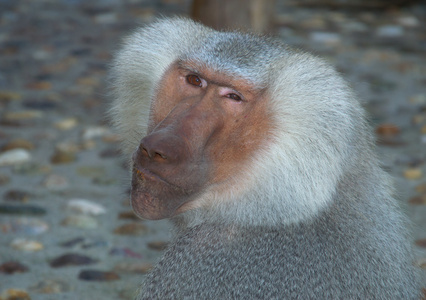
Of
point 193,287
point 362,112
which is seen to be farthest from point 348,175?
point 193,287

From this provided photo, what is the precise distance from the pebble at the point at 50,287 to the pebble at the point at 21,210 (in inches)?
29.2

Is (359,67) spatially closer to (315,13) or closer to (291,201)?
(315,13)

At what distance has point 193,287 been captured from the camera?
2.37 meters

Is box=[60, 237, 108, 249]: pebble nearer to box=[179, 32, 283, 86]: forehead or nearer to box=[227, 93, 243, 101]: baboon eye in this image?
box=[179, 32, 283, 86]: forehead

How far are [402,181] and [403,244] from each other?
6.64 feet

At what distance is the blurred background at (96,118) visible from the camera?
3.59 metres

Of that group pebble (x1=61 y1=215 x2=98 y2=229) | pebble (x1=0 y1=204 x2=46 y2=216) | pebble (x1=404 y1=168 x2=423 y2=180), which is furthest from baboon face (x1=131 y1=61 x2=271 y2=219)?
pebble (x1=404 y1=168 x2=423 y2=180)

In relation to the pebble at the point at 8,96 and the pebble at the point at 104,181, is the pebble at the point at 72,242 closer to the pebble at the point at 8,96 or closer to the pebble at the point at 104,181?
the pebble at the point at 104,181

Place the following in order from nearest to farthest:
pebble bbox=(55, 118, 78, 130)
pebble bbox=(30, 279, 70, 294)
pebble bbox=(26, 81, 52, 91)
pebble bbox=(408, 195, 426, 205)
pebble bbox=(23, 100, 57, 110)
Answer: pebble bbox=(30, 279, 70, 294), pebble bbox=(408, 195, 426, 205), pebble bbox=(55, 118, 78, 130), pebble bbox=(23, 100, 57, 110), pebble bbox=(26, 81, 52, 91)

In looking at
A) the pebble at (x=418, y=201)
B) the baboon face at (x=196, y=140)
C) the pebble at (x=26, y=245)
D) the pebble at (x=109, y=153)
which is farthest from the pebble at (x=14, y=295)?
the pebble at (x=418, y=201)

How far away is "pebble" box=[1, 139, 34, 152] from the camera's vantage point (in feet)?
15.7

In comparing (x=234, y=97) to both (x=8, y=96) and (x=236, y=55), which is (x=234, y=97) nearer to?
(x=236, y=55)

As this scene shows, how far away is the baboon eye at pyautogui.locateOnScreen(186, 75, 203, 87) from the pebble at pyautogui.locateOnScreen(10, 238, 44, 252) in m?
1.62

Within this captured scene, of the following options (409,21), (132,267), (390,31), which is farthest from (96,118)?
(409,21)
